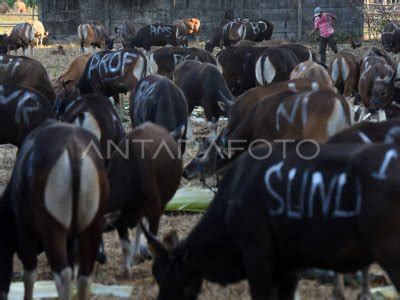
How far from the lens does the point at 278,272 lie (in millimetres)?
6066

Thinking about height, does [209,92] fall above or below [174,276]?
above

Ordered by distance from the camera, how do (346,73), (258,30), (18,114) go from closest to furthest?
(18,114) < (346,73) < (258,30)

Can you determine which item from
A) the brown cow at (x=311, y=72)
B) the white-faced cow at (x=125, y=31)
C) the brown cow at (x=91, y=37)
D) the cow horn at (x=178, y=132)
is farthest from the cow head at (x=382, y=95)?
the white-faced cow at (x=125, y=31)

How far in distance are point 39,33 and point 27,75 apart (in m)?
23.5

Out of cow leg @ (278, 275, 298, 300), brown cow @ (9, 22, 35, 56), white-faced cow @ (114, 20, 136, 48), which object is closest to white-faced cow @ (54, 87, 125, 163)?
cow leg @ (278, 275, 298, 300)

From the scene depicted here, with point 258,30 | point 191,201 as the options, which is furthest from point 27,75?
point 258,30

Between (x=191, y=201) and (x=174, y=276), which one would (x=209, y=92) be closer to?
(x=191, y=201)

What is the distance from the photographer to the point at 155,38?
3341 cm

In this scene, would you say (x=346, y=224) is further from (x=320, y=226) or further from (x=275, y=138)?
(x=275, y=138)

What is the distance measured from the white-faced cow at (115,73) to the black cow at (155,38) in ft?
53.6

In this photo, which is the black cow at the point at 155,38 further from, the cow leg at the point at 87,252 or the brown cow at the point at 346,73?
the cow leg at the point at 87,252

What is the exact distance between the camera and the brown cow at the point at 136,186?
809cm

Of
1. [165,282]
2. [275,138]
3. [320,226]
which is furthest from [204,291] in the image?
[275,138]

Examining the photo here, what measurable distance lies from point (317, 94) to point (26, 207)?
13.6 ft
